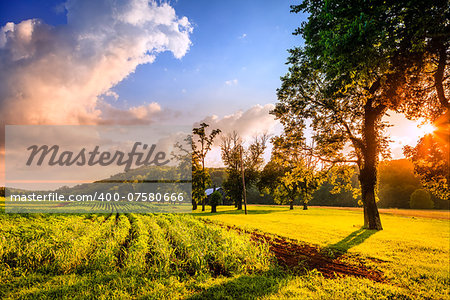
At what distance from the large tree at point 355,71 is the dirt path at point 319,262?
674cm

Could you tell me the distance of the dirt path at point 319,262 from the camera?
6367 millimetres

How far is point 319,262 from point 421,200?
48009 mm

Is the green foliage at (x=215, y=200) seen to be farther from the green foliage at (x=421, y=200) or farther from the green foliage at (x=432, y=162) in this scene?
the green foliage at (x=421, y=200)

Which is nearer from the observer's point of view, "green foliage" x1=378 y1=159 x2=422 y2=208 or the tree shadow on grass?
the tree shadow on grass

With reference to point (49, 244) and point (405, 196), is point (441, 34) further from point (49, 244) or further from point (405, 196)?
point (405, 196)

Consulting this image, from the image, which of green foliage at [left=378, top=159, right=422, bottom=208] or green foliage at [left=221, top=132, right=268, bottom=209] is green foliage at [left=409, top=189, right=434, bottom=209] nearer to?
green foliage at [left=378, top=159, right=422, bottom=208]

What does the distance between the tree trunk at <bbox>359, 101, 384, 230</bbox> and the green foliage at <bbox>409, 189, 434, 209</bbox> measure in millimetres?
36212

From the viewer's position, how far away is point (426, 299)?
4.84 m

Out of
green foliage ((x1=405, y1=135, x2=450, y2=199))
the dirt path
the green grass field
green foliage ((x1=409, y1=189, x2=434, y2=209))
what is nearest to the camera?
the green grass field

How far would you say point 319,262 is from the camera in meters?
7.37

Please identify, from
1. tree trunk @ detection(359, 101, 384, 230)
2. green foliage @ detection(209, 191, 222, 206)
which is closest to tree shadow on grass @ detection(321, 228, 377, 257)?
tree trunk @ detection(359, 101, 384, 230)

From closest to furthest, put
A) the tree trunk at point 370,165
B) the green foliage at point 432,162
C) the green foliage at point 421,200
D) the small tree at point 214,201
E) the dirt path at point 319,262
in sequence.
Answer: the dirt path at point 319,262, the green foliage at point 432,162, the tree trunk at point 370,165, the small tree at point 214,201, the green foliage at point 421,200

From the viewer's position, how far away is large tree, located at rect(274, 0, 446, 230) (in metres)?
6.93

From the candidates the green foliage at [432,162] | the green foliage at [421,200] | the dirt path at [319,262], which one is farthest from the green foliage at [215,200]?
the green foliage at [421,200]
